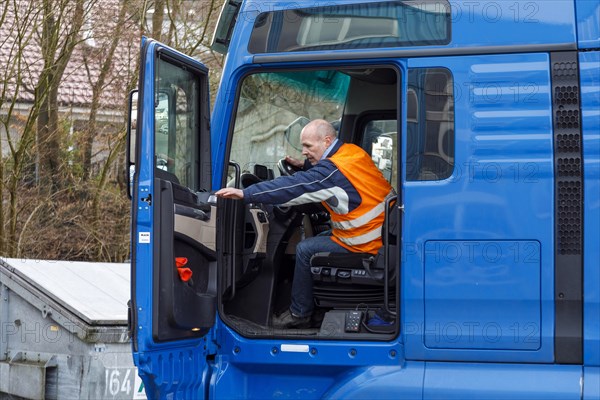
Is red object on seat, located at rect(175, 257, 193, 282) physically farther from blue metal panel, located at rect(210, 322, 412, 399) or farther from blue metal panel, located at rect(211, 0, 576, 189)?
blue metal panel, located at rect(211, 0, 576, 189)

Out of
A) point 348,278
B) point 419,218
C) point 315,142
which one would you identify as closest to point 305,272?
point 348,278

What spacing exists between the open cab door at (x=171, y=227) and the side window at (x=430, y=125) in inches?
40.9

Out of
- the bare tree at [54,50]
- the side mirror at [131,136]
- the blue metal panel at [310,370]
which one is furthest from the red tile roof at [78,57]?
the blue metal panel at [310,370]

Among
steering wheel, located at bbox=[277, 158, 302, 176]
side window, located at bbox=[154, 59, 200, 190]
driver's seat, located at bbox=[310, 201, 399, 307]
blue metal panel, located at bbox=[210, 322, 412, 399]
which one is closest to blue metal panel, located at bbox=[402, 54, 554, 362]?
blue metal panel, located at bbox=[210, 322, 412, 399]

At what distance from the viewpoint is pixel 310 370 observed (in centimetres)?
429

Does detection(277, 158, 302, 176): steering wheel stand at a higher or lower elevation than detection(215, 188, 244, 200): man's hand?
higher

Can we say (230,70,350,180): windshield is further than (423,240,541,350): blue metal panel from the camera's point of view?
Yes

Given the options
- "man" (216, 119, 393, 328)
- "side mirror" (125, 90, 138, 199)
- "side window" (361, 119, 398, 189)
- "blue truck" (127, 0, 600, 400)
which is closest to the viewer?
"blue truck" (127, 0, 600, 400)

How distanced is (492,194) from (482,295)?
0.45 m

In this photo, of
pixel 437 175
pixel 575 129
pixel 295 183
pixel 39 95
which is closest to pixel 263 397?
pixel 295 183

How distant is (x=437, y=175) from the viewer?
4.06m

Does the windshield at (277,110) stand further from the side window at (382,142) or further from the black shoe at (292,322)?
the black shoe at (292,322)

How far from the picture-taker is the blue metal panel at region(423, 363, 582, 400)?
3.84m

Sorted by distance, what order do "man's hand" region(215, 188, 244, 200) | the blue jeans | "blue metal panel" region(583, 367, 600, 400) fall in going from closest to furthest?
"blue metal panel" region(583, 367, 600, 400)
"man's hand" region(215, 188, 244, 200)
the blue jeans
